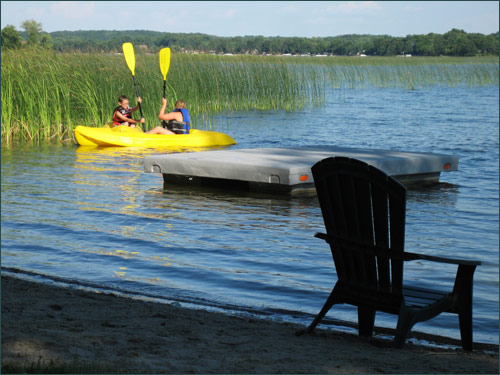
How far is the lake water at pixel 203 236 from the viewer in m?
6.06

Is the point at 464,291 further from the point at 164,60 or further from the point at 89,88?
the point at 89,88

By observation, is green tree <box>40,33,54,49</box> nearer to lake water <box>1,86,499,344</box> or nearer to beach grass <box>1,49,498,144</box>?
beach grass <box>1,49,498,144</box>

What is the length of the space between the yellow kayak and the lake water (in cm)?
26

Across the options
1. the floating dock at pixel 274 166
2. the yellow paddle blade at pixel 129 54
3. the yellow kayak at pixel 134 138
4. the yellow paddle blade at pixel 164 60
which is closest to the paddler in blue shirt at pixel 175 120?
the yellow kayak at pixel 134 138

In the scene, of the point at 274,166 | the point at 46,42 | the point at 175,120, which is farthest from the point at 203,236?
the point at 46,42

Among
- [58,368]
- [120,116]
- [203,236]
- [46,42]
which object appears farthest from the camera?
[46,42]

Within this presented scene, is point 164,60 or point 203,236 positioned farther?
point 164,60

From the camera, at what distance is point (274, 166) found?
34.3 ft

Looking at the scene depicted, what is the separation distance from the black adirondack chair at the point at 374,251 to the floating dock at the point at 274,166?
5.77 metres

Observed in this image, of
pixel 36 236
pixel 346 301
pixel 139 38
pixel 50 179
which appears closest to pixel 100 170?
pixel 50 179

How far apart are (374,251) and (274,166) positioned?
6.24 m

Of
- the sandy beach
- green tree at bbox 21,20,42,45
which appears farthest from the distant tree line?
the sandy beach

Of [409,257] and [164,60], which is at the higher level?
[164,60]

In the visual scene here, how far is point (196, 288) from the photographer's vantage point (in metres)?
6.21
